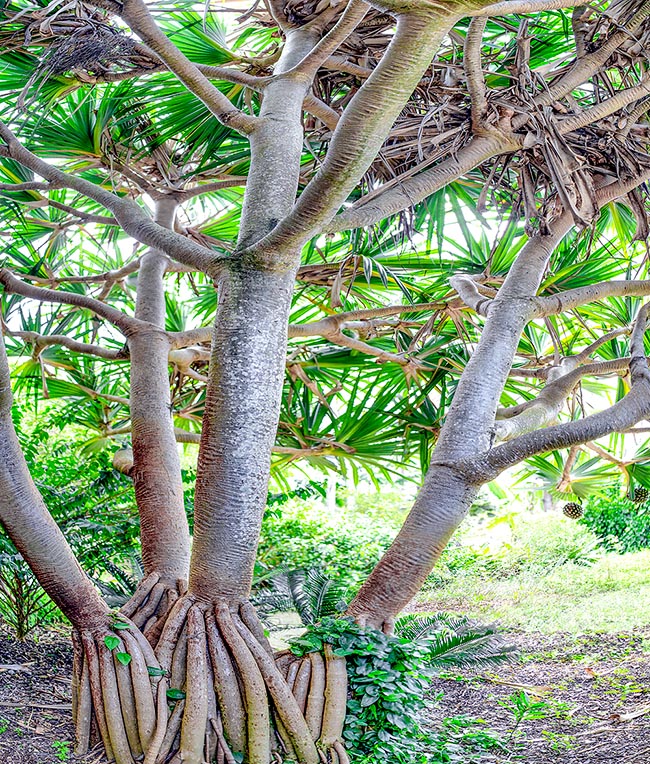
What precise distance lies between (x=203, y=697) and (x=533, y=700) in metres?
2.03

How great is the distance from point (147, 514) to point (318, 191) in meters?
1.27

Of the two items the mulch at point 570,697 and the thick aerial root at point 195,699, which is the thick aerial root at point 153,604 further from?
the mulch at point 570,697

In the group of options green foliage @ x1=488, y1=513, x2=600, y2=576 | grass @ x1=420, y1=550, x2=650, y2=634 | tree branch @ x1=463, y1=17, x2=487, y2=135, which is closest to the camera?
tree branch @ x1=463, y1=17, x2=487, y2=135

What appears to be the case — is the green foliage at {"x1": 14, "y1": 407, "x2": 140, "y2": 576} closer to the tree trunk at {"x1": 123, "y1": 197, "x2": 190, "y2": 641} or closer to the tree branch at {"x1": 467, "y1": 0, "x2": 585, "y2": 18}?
the tree trunk at {"x1": 123, "y1": 197, "x2": 190, "y2": 641}

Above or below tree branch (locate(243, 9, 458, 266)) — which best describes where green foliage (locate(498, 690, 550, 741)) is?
below

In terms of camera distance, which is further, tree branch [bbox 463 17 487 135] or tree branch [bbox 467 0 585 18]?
tree branch [bbox 463 17 487 135]

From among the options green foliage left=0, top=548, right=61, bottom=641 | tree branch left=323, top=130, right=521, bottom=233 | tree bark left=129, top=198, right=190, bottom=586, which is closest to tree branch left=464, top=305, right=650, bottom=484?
tree branch left=323, top=130, right=521, bottom=233

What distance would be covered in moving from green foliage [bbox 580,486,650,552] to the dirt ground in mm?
4761

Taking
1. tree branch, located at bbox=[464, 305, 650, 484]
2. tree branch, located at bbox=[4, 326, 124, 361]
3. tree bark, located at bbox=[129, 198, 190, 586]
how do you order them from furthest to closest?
tree branch, located at bbox=[4, 326, 124, 361] < tree bark, located at bbox=[129, 198, 190, 586] < tree branch, located at bbox=[464, 305, 650, 484]

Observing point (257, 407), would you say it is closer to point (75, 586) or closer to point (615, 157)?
point (75, 586)

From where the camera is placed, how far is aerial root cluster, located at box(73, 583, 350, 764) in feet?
6.52

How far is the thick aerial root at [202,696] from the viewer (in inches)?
78.2

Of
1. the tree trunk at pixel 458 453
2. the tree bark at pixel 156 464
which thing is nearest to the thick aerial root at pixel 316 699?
the tree trunk at pixel 458 453

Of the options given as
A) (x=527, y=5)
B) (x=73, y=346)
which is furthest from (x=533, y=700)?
(x=527, y=5)
